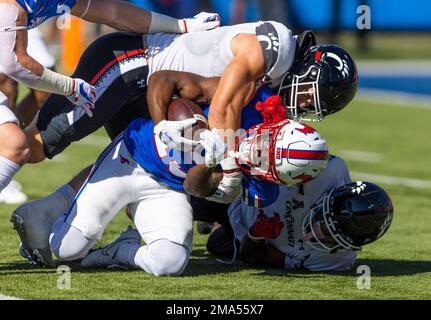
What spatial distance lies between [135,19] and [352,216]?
1.65 m

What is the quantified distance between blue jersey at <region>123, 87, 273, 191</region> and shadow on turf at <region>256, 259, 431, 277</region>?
26.3 inches

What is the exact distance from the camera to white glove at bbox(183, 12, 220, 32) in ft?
18.8

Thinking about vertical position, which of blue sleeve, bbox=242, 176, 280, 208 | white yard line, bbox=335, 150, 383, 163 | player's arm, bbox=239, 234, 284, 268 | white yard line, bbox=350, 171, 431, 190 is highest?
blue sleeve, bbox=242, 176, 280, 208

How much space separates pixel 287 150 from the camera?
482 centimetres

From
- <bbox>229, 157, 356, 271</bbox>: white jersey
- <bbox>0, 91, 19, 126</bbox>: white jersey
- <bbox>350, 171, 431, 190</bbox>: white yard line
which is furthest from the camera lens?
<bbox>350, 171, 431, 190</bbox>: white yard line

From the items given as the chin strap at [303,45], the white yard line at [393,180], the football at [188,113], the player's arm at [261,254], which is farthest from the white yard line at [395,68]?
the football at [188,113]

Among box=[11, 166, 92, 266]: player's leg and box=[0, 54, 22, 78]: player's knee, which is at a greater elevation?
box=[0, 54, 22, 78]: player's knee

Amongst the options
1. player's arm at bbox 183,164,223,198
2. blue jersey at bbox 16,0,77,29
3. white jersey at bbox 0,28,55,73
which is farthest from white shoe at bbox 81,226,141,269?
white jersey at bbox 0,28,55,73

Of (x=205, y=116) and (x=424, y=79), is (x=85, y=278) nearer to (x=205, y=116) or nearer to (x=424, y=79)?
(x=205, y=116)

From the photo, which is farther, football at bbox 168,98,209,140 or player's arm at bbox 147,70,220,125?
player's arm at bbox 147,70,220,125

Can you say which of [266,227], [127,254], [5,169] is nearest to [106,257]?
[127,254]

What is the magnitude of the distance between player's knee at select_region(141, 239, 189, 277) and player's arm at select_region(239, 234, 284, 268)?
0.47 metres

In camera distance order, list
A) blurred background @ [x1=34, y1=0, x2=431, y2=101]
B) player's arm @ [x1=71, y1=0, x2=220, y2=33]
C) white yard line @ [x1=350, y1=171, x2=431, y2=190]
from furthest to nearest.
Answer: blurred background @ [x1=34, y1=0, x2=431, y2=101] < white yard line @ [x1=350, y1=171, x2=431, y2=190] < player's arm @ [x1=71, y1=0, x2=220, y2=33]

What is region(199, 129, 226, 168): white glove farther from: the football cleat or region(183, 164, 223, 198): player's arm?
the football cleat
